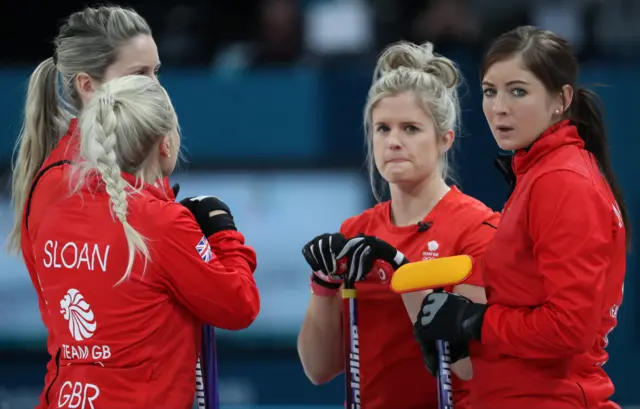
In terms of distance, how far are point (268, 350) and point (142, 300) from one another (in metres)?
3.36

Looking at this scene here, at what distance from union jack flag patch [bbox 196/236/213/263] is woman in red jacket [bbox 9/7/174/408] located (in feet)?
1.69

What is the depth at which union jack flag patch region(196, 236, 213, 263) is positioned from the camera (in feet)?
7.68

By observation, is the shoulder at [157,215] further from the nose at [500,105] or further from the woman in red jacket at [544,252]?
the nose at [500,105]

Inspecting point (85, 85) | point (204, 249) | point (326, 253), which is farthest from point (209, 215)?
point (85, 85)

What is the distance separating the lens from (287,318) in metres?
5.61

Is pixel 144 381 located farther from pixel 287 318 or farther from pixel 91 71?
pixel 287 318

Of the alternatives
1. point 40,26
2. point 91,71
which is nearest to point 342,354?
point 91,71

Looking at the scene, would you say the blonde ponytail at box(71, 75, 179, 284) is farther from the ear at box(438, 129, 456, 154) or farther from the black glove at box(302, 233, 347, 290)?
the ear at box(438, 129, 456, 154)

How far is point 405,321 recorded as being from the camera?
2672 mm

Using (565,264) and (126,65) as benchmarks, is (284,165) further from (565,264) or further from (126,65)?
(565,264)

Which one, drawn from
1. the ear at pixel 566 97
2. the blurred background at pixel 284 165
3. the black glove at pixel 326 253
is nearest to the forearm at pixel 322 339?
the black glove at pixel 326 253

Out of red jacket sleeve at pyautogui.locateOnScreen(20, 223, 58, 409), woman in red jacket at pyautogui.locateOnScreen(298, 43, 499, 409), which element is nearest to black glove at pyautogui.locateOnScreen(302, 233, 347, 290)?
woman in red jacket at pyautogui.locateOnScreen(298, 43, 499, 409)

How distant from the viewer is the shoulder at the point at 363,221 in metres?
2.83

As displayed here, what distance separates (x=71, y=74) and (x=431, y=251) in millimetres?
1072
